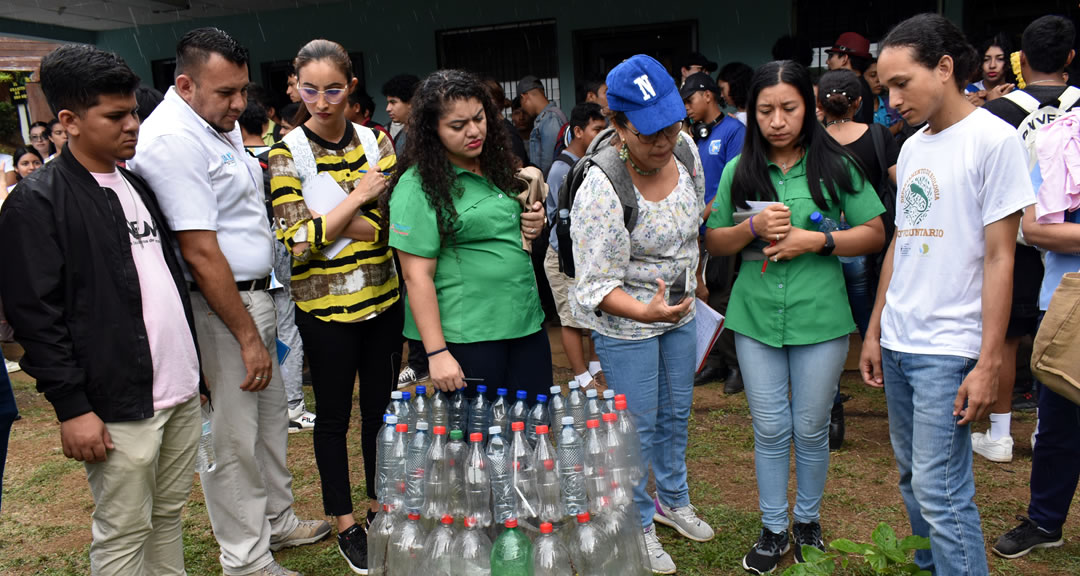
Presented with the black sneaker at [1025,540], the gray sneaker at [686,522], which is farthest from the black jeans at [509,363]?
the black sneaker at [1025,540]

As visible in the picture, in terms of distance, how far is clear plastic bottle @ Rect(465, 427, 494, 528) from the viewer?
2602 mm

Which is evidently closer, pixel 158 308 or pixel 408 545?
pixel 158 308

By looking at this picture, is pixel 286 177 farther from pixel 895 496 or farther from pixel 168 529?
pixel 895 496

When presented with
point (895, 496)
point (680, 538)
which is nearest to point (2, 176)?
point (680, 538)

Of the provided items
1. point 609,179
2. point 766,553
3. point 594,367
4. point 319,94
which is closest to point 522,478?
point 609,179

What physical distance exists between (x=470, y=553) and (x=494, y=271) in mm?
1012

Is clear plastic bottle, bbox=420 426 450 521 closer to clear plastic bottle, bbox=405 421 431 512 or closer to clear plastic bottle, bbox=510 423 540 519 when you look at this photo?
clear plastic bottle, bbox=405 421 431 512

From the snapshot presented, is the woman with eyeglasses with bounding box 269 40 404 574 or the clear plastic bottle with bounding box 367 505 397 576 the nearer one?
the clear plastic bottle with bounding box 367 505 397 576

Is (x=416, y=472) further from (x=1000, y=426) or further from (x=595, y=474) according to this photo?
(x=1000, y=426)

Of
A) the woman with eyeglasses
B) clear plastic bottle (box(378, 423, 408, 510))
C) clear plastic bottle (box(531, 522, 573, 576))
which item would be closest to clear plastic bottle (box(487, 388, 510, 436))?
clear plastic bottle (box(378, 423, 408, 510))

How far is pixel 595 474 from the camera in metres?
2.67

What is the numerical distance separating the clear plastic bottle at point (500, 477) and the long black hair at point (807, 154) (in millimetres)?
1339

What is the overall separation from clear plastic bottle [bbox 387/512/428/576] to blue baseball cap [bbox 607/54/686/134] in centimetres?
158

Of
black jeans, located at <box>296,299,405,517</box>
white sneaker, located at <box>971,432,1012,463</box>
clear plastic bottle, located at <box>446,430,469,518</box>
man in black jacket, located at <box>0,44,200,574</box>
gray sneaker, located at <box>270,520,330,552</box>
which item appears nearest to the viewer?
man in black jacket, located at <box>0,44,200,574</box>
